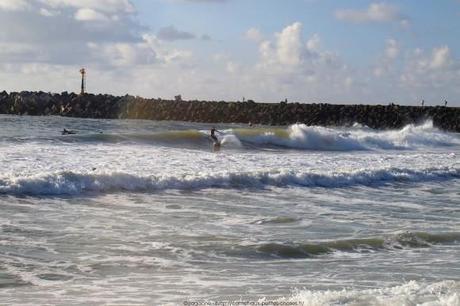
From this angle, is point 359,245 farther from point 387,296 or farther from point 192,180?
point 192,180

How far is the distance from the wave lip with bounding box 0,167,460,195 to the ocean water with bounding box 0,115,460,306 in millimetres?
32

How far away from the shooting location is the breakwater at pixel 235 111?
56.2 meters

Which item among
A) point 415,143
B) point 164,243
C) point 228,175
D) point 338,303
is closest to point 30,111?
point 415,143

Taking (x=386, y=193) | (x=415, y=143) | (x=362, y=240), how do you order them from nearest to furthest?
(x=362, y=240), (x=386, y=193), (x=415, y=143)

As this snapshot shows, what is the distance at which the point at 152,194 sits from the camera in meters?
14.2

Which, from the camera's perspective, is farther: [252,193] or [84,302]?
[252,193]

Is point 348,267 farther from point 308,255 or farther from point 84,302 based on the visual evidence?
point 84,302

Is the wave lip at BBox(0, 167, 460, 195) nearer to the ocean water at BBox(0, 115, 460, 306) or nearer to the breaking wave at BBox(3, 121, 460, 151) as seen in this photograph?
the ocean water at BBox(0, 115, 460, 306)

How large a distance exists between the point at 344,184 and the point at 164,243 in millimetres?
8803

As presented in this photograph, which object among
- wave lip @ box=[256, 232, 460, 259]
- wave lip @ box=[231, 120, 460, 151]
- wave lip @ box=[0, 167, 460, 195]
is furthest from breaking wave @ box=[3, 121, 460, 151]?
wave lip @ box=[256, 232, 460, 259]

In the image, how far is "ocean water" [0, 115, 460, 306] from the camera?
6.88 meters

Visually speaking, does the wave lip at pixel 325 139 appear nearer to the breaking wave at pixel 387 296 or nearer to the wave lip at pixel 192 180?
the wave lip at pixel 192 180

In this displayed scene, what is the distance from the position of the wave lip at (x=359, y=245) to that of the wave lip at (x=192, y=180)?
5.76 metres

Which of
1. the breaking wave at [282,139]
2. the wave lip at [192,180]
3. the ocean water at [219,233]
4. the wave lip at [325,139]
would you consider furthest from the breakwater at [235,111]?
the wave lip at [192,180]
